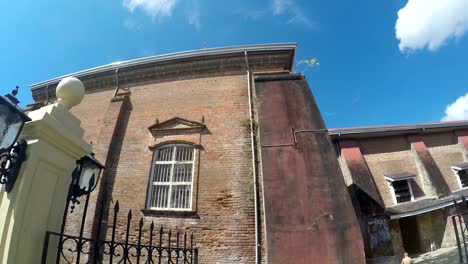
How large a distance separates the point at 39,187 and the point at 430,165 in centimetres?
1771

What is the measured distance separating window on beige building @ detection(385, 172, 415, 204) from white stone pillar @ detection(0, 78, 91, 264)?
1555 centimetres

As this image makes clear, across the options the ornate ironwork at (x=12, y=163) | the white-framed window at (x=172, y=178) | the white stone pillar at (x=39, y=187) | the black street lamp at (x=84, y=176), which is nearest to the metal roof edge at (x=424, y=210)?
the white-framed window at (x=172, y=178)

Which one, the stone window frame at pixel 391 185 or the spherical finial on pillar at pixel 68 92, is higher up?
the stone window frame at pixel 391 185

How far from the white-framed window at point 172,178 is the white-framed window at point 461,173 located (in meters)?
16.0

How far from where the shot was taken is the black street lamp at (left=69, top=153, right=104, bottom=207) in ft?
8.30

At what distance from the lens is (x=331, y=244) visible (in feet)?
20.4

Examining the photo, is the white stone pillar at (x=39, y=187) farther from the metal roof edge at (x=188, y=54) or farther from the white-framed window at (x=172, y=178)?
the metal roof edge at (x=188, y=54)

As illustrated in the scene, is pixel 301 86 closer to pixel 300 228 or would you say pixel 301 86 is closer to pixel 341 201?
pixel 341 201

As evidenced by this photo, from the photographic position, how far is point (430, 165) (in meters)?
14.2

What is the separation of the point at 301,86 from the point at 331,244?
5.10 meters

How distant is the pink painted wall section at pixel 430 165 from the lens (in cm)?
1360

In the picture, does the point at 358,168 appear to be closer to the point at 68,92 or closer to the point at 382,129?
the point at 382,129

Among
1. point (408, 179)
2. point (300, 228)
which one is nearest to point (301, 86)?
Answer: point (300, 228)

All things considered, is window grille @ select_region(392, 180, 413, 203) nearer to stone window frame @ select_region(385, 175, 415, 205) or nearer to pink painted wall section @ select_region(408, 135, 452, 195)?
stone window frame @ select_region(385, 175, 415, 205)
